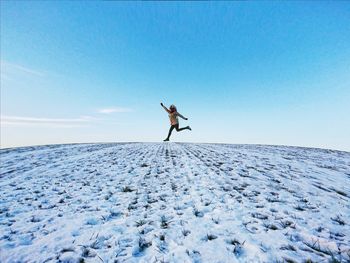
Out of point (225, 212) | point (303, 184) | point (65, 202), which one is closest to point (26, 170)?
point (65, 202)

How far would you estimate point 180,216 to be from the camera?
167 inches

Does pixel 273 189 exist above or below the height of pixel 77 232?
above

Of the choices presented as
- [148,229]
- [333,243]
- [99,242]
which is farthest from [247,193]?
[99,242]

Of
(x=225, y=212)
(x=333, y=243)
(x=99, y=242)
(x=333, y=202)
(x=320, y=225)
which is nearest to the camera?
(x=333, y=243)

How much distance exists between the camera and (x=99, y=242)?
3.47 metres

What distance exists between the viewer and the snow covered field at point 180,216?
3156mm

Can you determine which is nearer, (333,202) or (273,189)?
(333,202)

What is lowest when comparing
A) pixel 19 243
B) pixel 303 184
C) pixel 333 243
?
pixel 19 243

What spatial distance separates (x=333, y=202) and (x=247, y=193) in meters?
1.63

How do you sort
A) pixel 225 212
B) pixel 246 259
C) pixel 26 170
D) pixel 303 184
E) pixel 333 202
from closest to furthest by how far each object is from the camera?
1. pixel 246 259
2. pixel 225 212
3. pixel 333 202
4. pixel 303 184
5. pixel 26 170

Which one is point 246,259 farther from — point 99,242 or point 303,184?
point 303,184

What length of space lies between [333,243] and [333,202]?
1.80 metres

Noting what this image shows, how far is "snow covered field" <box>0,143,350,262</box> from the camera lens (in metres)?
3.16

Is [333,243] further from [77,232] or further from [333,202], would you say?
[77,232]
